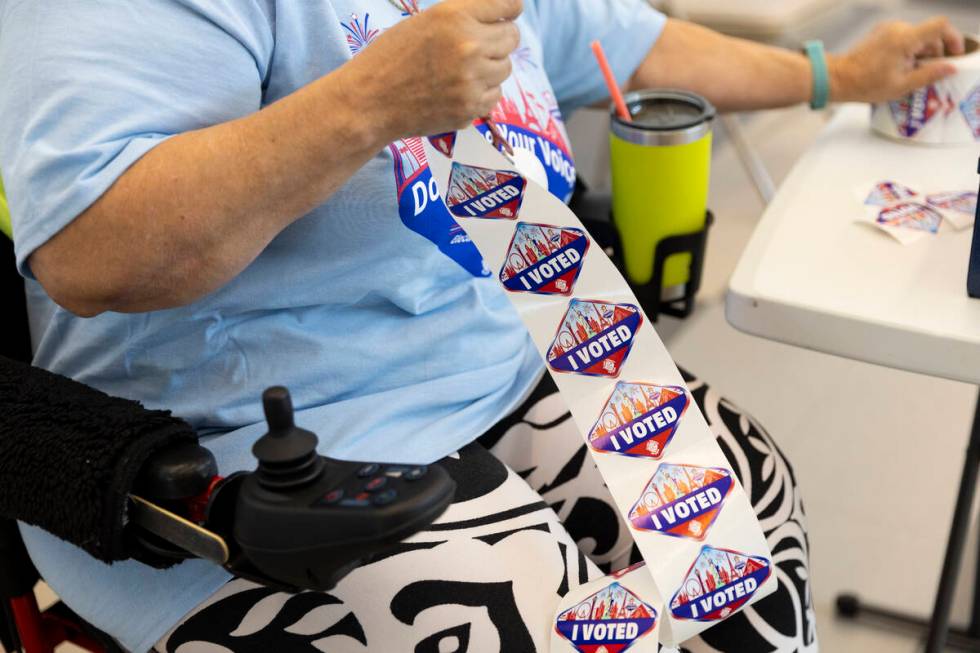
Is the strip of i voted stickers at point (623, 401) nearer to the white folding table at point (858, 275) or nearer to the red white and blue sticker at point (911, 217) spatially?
the white folding table at point (858, 275)

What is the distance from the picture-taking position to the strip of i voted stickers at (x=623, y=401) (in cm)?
87

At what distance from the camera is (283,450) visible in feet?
2.15

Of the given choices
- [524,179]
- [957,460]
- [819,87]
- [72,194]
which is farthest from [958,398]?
[72,194]

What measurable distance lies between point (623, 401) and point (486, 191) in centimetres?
22

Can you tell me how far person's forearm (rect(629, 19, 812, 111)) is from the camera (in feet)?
4.25

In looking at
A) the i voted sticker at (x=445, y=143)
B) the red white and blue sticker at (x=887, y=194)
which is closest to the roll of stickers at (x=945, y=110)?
the red white and blue sticker at (x=887, y=194)

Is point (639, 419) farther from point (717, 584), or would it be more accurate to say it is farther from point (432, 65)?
point (432, 65)

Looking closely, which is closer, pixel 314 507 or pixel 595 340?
pixel 314 507

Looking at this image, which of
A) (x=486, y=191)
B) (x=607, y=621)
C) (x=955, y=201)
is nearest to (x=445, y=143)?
(x=486, y=191)

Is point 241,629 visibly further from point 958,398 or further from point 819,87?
point 958,398

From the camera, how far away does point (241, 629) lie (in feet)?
2.69

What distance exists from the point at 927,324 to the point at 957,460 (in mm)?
1187

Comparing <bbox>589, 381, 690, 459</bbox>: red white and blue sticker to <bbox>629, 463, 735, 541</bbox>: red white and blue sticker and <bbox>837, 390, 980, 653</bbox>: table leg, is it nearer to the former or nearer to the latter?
<bbox>629, 463, 735, 541</bbox>: red white and blue sticker

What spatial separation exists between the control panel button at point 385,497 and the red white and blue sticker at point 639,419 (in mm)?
284
